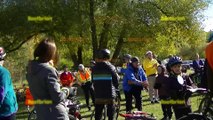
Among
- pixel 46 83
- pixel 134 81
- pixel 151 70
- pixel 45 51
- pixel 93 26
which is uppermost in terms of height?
pixel 93 26

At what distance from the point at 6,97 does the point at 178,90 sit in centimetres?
262

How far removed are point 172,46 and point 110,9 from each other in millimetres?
6676

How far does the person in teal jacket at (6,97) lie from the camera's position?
5.45 metres

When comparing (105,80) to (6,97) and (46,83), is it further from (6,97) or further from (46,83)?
(46,83)

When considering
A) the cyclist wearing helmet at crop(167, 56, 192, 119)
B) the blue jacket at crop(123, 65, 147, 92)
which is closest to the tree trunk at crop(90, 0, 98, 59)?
the blue jacket at crop(123, 65, 147, 92)

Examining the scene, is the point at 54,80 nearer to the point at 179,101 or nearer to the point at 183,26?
the point at 179,101

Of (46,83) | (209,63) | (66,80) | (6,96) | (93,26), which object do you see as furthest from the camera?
(93,26)

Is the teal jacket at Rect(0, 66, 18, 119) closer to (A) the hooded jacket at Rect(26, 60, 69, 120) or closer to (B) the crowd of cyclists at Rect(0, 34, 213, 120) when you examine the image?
(B) the crowd of cyclists at Rect(0, 34, 213, 120)

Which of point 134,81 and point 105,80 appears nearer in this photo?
point 105,80

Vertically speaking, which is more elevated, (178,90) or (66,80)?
(66,80)

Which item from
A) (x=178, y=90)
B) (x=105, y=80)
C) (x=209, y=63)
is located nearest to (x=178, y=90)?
(x=178, y=90)

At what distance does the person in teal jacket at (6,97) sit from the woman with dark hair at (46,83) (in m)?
0.70

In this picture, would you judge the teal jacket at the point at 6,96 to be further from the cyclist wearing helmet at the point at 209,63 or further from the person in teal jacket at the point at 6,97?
the cyclist wearing helmet at the point at 209,63

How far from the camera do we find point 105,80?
8484 millimetres
